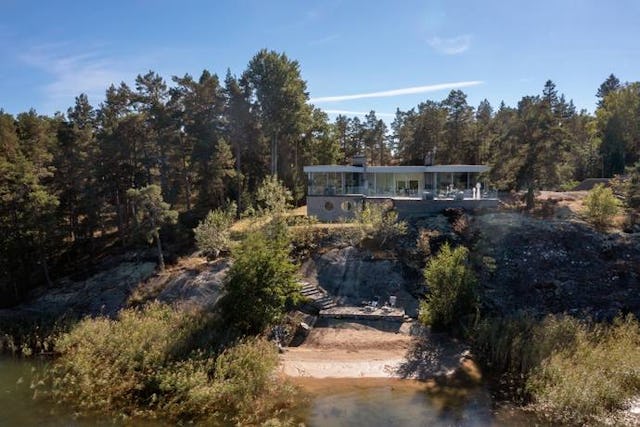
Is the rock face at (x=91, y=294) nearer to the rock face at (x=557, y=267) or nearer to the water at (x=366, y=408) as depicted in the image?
the water at (x=366, y=408)

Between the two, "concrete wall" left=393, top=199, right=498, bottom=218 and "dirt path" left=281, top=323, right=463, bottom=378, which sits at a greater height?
"concrete wall" left=393, top=199, right=498, bottom=218

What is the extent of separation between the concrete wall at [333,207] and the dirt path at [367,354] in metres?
13.4

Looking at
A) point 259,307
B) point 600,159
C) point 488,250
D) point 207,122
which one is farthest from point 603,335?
point 600,159

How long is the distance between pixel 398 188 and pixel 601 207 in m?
14.9

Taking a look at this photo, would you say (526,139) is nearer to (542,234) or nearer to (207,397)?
(542,234)

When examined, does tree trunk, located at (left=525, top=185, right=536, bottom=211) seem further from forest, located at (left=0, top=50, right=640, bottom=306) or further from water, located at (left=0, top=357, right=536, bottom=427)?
water, located at (left=0, top=357, right=536, bottom=427)

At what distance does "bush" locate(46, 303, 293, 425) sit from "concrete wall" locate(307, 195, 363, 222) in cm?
1749

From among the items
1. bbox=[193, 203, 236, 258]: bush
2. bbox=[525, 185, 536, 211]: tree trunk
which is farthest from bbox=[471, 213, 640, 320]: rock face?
bbox=[193, 203, 236, 258]: bush

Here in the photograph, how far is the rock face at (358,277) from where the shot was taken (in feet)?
80.1

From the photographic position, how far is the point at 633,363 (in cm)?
1484

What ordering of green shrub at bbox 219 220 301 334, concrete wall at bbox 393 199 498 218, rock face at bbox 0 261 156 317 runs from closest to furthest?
1. green shrub at bbox 219 220 301 334
2. rock face at bbox 0 261 156 317
3. concrete wall at bbox 393 199 498 218

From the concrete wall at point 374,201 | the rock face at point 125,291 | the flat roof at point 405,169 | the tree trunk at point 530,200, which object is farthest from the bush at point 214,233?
the tree trunk at point 530,200

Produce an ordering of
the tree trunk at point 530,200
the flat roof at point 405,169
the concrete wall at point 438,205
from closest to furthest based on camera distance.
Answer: the concrete wall at point 438,205 < the tree trunk at point 530,200 < the flat roof at point 405,169

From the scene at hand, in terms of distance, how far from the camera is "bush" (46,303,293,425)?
13789mm
